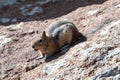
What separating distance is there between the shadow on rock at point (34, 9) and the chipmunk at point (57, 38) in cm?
345

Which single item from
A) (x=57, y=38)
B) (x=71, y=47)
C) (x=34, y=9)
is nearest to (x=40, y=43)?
(x=57, y=38)

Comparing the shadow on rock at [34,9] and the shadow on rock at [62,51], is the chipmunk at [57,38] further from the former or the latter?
the shadow on rock at [34,9]

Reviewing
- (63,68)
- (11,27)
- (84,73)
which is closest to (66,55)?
(63,68)

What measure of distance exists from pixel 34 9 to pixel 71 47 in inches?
204

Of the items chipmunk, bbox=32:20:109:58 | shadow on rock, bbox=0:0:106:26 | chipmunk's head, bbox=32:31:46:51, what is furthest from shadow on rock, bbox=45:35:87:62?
shadow on rock, bbox=0:0:106:26

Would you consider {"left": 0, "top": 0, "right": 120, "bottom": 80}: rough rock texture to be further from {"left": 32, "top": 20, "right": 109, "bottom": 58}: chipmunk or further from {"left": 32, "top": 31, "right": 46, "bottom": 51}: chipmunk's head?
{"left": 32, "top": 31, "right": 46, "bottom": 51}: chipmunk's head

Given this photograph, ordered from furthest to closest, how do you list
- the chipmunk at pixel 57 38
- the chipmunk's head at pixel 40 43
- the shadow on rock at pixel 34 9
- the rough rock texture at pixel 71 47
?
the shadow on rock at pixel 34 9 → the chipmunk at pixel 57 38 → the chipmunk's head at pixel 40 43 → the rough rock texture at pixel 71 47

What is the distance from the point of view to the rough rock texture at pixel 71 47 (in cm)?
917

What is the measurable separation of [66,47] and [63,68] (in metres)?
1.39

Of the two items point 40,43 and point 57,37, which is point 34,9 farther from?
point 40,43

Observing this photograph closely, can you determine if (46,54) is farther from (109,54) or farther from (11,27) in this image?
(11,27)

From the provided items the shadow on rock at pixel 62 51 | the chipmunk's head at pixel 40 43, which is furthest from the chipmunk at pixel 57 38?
the shadow on rock at pixel 62 51

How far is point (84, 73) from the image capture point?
9016mm

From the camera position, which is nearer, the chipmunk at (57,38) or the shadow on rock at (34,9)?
the chipmunk at (57,38)
